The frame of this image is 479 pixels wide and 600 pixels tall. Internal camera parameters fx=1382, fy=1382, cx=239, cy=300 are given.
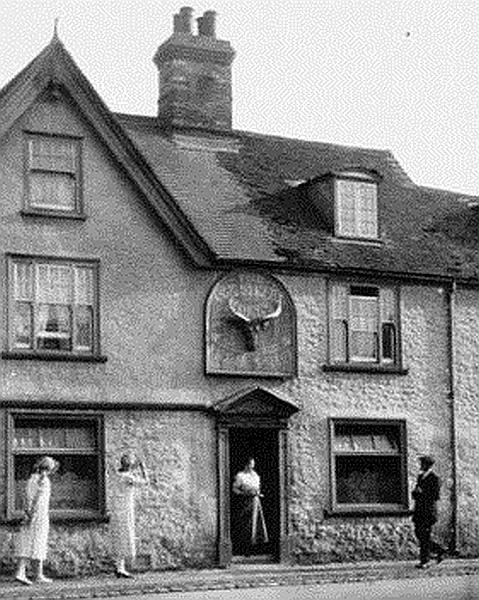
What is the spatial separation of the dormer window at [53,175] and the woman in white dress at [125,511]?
4615mm

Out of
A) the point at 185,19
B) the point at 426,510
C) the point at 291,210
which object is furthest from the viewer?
the point at 185,19

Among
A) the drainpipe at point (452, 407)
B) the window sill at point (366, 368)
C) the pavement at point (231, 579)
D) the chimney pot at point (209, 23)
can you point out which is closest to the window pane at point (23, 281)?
the pavement at point (231, 579)

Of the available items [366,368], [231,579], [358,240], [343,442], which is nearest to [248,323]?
[366,368]

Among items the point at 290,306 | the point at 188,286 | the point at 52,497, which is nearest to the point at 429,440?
the point at 290,306

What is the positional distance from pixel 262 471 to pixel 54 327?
16.3 feet

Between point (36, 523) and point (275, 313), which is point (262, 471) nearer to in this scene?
point (275, 313)

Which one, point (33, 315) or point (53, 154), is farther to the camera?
point (53, 154)

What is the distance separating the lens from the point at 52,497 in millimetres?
23859

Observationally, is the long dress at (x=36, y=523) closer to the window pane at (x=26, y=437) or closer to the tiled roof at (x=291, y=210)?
the window pane at (x=26, y=437)

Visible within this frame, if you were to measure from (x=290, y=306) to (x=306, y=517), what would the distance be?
401 cm

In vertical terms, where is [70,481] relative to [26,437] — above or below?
below

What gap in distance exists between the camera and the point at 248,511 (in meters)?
25.2

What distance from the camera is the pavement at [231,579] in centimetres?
2064

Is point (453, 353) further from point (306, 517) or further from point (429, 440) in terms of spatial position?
point (306, 517)
